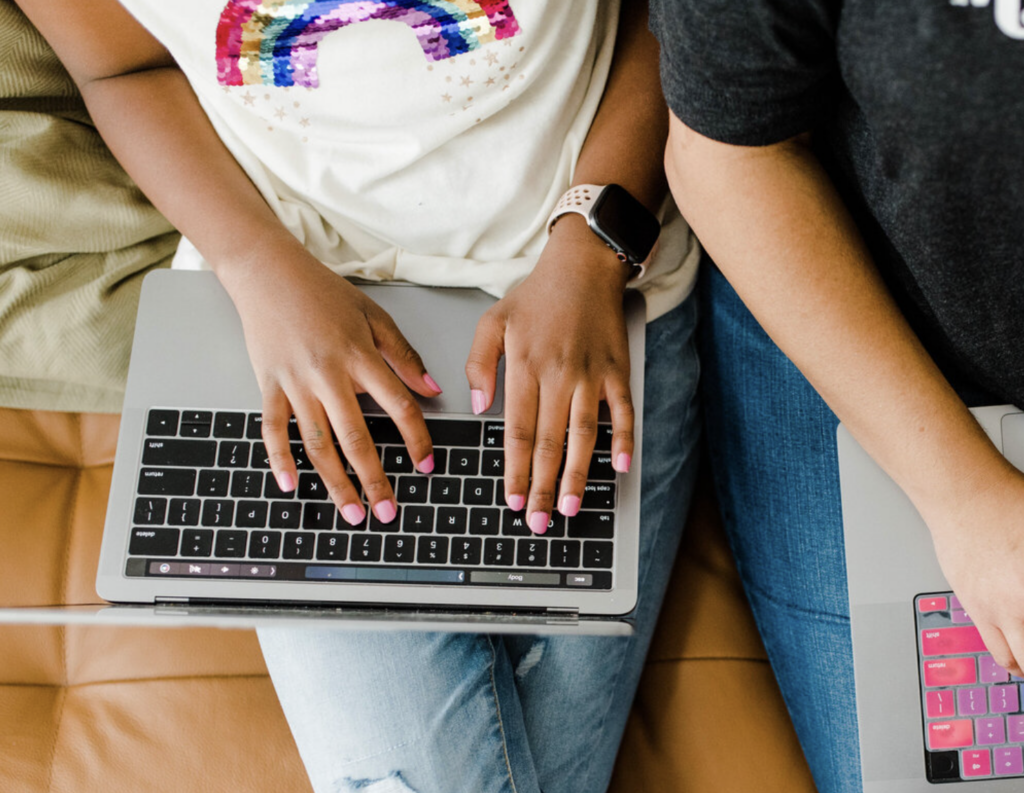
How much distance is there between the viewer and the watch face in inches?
29.2

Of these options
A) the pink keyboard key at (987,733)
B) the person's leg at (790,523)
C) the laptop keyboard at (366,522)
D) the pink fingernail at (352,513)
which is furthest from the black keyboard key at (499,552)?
the pink keyboard key at (987,733)

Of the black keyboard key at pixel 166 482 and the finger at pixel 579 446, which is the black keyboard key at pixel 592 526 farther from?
the black keyboard key at pixel 166 482

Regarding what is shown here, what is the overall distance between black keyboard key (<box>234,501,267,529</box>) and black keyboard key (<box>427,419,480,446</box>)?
17cm

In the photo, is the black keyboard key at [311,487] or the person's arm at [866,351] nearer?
the person's arm at [866,351]

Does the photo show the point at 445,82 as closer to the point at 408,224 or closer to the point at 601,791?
the point at 408,224

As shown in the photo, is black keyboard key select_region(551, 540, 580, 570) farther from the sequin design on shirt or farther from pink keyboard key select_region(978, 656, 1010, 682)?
the sequin design on shirt

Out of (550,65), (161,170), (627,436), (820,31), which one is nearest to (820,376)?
(627,436)

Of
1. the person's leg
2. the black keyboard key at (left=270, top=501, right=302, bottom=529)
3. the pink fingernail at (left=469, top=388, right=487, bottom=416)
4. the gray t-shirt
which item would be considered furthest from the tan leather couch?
the gray t-shirt

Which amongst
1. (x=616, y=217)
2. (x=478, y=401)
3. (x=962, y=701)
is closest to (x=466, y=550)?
(x=478, y=401)

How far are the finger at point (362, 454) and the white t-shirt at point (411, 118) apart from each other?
0.18 m

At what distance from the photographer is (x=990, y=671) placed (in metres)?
0.67

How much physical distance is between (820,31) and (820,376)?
0.28 meters

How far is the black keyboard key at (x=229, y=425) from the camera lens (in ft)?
2.42

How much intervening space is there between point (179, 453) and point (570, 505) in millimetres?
372
